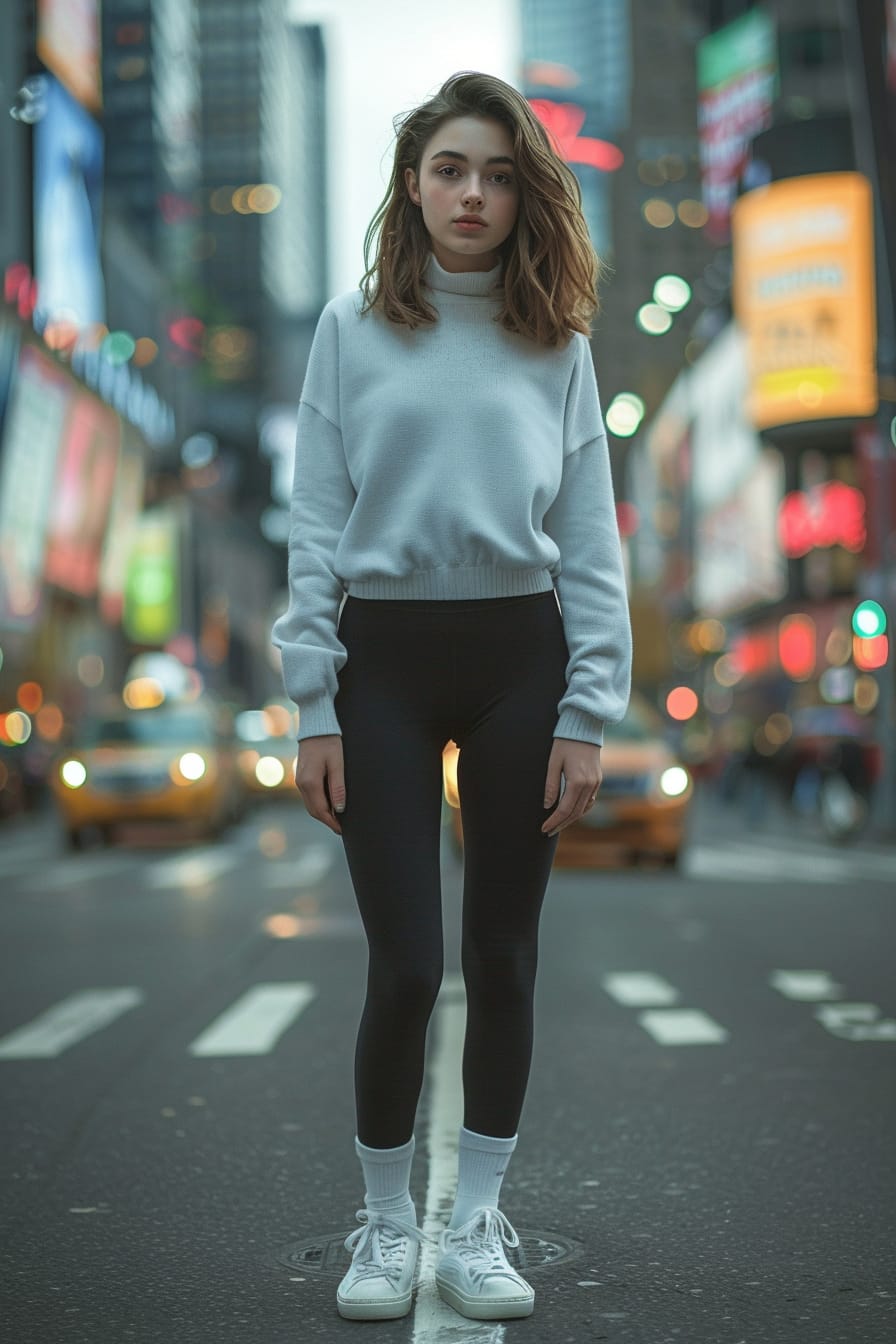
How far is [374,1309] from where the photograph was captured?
11.3ft

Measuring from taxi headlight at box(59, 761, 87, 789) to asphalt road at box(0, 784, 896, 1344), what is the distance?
375 inches

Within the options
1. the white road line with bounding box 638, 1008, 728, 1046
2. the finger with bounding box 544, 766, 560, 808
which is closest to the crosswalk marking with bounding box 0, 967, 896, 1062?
the white road line with bounding box 638, 1008, 728, 1046

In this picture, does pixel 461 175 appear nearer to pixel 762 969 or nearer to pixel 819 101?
pixel 762 969

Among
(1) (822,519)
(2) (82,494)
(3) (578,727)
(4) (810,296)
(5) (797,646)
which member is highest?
(4) (810,296)

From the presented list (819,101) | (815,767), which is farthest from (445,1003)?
(819,101)

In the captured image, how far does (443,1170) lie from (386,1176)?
135cm

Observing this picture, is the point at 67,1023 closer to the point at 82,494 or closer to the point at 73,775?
the point at 73,775

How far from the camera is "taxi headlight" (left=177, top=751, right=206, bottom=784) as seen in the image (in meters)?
21.8

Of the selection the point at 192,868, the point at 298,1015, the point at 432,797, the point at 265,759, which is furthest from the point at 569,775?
the point at 265,759

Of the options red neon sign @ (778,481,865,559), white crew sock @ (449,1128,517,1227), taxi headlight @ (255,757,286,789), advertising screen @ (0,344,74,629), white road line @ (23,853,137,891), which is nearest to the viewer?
white crew sock @ (449,1128,517,1227)

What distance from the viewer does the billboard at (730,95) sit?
7262 centimetres

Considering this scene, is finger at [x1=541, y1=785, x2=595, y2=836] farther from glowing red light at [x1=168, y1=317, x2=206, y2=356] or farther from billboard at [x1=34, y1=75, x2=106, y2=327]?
glowing red light at [x1=168, y1=317, x2=206, y2=356]

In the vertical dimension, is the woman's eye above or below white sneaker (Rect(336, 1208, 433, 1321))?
above

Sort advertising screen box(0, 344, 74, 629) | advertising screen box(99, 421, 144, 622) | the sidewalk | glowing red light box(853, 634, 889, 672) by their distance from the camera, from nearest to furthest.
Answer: the sidewalk < glowing red light box(853, 634, 889, 672) < advertising screen box(0, 344, 74, 629) < advertising screen box(99, 421, 144, 622)
